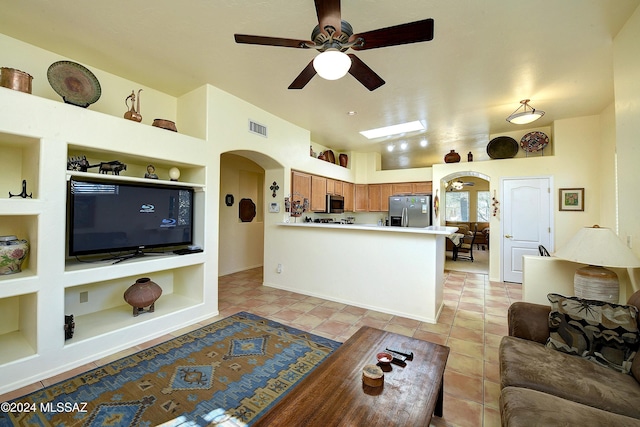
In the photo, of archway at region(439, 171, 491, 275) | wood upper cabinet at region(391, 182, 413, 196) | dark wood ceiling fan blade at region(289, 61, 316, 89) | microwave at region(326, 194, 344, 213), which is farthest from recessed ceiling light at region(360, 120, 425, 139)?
archway at region(439, 171, 491, 275)

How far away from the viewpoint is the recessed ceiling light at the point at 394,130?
478 centimetres

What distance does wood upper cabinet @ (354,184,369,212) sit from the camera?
702 centimetres

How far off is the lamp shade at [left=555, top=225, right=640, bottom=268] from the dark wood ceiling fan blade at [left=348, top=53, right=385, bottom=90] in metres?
2.15

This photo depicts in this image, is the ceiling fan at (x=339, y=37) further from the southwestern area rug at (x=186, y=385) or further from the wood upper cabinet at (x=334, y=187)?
the wood upper cabinet at (x=334, y=187)

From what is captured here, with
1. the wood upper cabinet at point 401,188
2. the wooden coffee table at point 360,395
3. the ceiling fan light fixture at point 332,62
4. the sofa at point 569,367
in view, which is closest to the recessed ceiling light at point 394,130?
the wood upper cabinet at point 401,188

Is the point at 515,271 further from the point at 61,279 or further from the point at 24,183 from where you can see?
the point at 24,183

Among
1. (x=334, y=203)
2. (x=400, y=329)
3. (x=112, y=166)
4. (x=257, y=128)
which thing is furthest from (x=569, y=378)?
(x=334, y=203)

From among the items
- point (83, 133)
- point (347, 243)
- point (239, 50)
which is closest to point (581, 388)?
point (347, 243)

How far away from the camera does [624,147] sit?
222 cm

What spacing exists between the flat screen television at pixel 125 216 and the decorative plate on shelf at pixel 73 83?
76 cm

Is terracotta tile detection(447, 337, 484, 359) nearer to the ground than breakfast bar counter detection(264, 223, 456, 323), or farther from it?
nearer to the ground

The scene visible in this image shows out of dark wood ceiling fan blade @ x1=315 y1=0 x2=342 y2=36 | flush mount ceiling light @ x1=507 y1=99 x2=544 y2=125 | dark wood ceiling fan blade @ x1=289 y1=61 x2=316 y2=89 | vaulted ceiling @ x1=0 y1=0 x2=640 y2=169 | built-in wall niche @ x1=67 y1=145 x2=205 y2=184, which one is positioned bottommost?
built-in wall niche @ x1=67 y1=145 x2=205 y2=184

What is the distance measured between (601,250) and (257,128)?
4052mm

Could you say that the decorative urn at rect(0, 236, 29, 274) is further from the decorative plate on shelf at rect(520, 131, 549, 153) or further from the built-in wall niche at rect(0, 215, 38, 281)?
the decorative plate on shelf at rect(520, 131, 549, 153)
